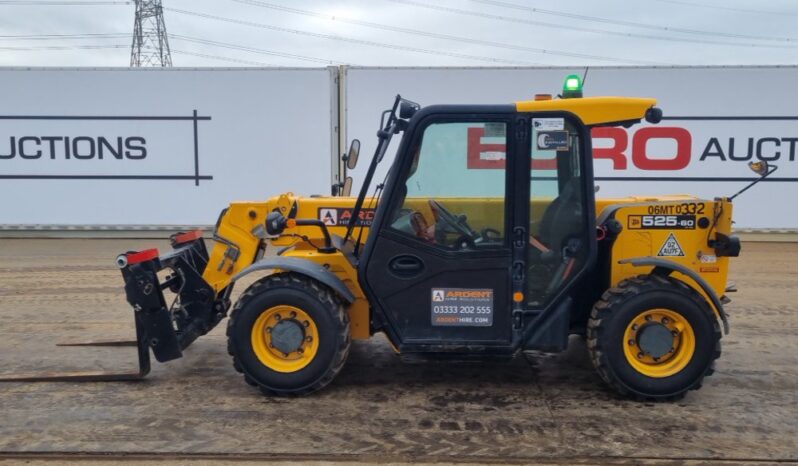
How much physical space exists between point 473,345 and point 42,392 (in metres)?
2.96

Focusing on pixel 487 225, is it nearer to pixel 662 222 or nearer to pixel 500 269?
pixel 500 269

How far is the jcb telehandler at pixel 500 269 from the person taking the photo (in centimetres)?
420

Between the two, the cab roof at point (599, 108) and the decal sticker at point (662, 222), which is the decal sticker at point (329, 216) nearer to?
the cab roof at point (599, 108)

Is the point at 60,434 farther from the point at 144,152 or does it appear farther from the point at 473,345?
the point at 144,152

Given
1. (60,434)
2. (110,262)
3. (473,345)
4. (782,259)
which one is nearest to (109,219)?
(110,262)

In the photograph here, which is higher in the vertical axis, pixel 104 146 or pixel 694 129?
pixel 694 129

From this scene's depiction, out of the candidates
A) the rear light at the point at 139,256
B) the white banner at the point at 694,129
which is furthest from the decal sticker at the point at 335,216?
the white banner at the point at 694,129

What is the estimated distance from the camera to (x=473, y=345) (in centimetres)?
432

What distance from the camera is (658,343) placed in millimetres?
4234

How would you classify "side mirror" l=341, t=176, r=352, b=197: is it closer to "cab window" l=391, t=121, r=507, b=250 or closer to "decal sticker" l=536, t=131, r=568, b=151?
"cab window" l=391, t=121, r=507, b=250

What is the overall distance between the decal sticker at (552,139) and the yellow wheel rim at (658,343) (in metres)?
1.21

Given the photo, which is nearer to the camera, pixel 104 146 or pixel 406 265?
pixel 406 265

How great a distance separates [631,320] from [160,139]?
32.1 feet

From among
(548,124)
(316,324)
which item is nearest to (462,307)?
(316,324)
